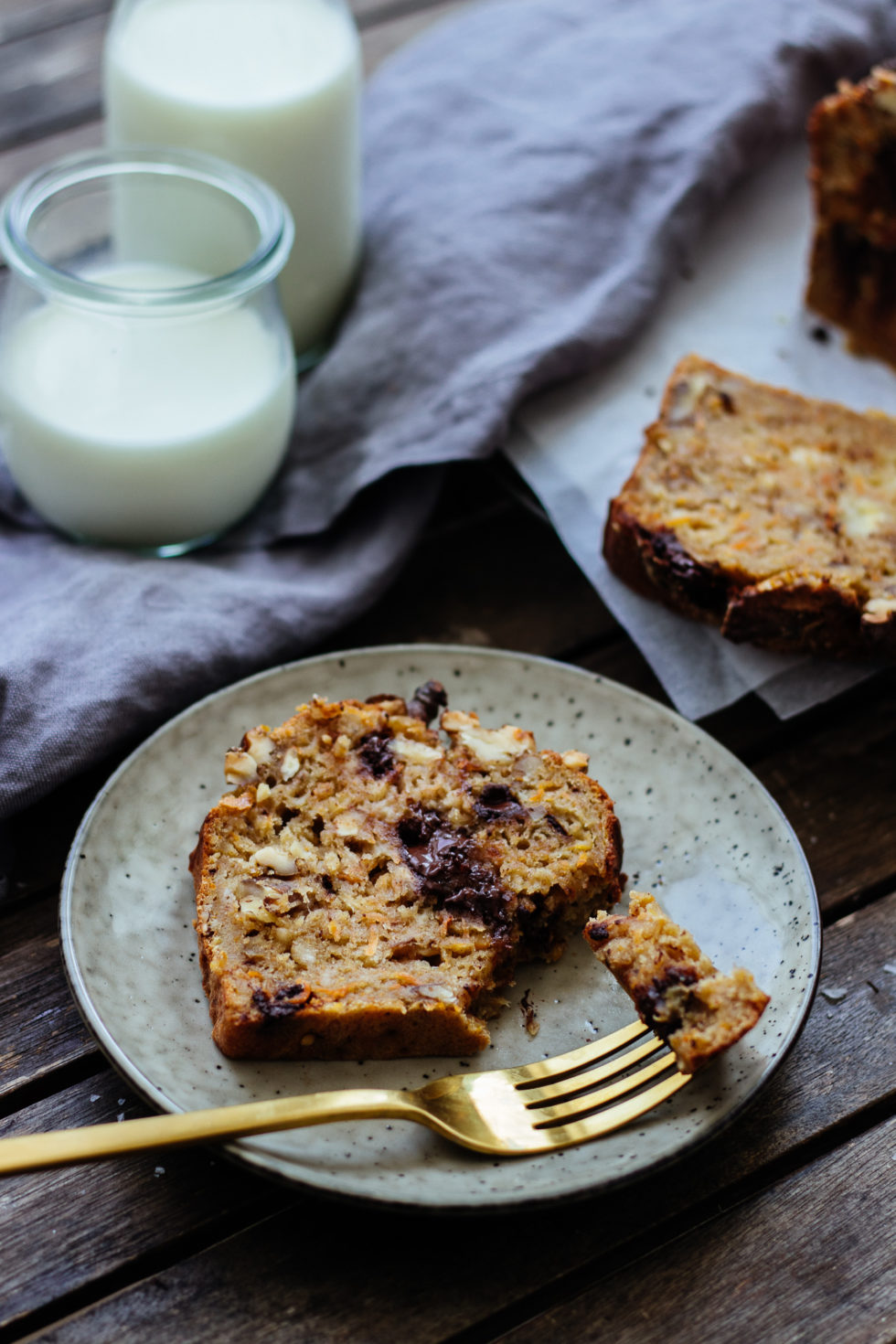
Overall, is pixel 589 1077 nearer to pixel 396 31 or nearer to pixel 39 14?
pixel 396 31

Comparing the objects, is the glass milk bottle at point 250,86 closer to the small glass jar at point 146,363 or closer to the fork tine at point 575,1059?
the small glass jar at point 146,363

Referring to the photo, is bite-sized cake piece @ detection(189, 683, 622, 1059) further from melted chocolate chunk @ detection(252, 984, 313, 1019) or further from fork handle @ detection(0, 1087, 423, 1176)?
fork handle @ detection(0, 1087, 423, 1176)

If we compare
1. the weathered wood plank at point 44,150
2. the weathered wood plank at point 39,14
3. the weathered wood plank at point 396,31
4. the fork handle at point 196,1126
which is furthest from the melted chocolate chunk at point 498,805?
the weathered wood plank at point 39,14

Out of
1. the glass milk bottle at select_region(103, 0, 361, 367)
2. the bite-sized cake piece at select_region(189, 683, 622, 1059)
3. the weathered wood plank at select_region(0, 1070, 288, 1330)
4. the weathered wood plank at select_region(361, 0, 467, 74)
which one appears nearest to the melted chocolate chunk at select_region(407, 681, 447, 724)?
the bite-sized cake piece at select_region(189, 683, 622, 1059)

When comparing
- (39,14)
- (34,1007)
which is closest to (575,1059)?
(34,1007)

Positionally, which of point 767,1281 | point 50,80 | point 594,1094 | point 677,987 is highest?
point 50,80
